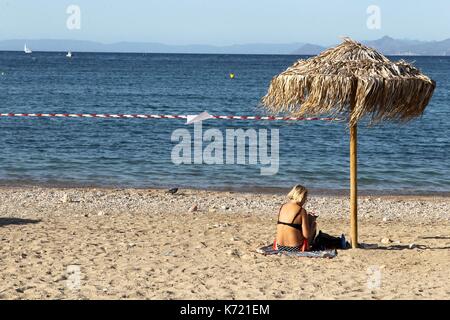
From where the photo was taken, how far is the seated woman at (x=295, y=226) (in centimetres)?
896

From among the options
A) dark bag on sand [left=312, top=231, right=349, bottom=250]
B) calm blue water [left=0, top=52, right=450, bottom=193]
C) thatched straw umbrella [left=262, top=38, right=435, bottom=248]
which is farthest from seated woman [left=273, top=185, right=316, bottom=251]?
calm blue water [left=0, top=52, right=450, bottom=193]

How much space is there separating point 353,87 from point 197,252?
8.53ft

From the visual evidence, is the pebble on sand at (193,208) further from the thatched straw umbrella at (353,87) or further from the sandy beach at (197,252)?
the thatched straw umbrella at (353,87)

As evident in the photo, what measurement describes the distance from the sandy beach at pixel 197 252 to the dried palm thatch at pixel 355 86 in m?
1.69

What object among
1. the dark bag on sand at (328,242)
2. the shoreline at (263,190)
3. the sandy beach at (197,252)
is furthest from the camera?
the shoreline at (263,190)

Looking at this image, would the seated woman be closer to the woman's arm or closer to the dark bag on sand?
the woman's arm

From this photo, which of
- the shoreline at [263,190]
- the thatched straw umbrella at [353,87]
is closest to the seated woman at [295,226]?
the thatched straw umbrella at [353,87]

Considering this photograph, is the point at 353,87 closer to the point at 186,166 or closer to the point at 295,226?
the point at 295,226

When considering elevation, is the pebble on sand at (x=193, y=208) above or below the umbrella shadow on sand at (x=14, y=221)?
below

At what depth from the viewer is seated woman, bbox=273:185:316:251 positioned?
8961 mm

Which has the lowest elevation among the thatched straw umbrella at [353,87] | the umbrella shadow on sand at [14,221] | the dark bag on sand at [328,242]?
the umbrella shadow on sand at [14,221]

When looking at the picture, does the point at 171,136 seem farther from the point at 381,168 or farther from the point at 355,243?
the point at 355,243
